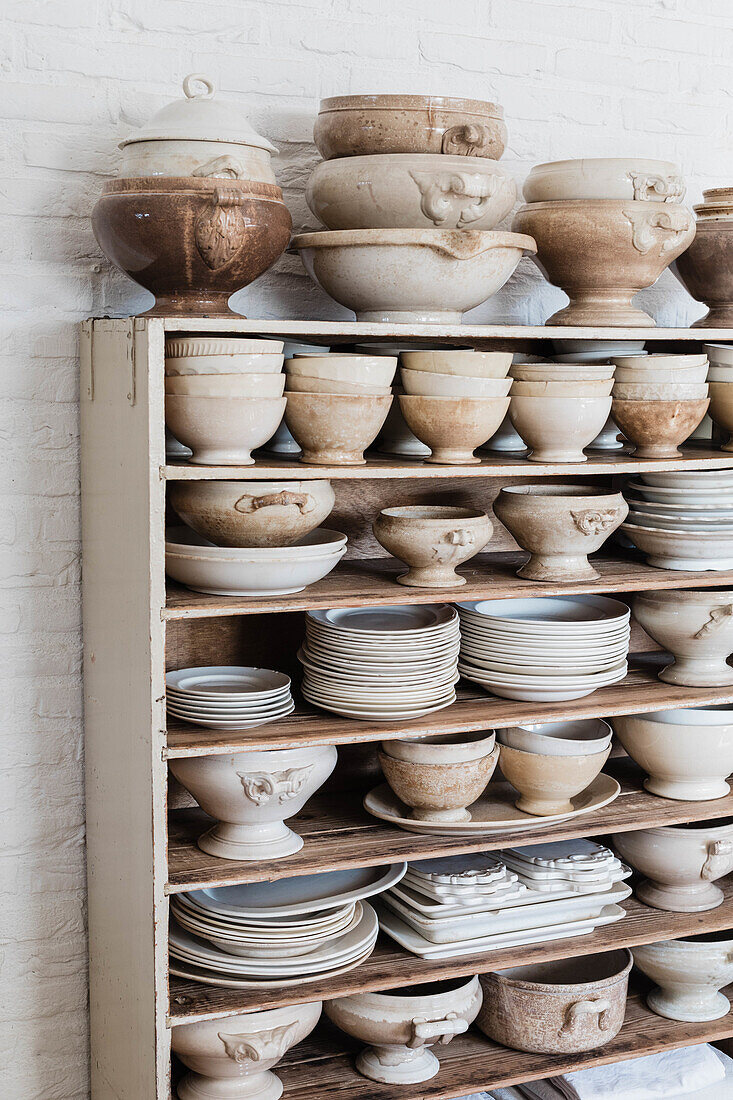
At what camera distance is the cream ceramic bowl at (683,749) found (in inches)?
76.5

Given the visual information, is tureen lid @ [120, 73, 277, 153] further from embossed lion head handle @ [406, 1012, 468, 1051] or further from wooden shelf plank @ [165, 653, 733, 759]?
embossed lion head handle @ [406, 1012, 468, 1051]

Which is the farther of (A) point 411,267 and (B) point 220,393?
(A) point 411,267

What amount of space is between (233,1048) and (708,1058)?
3.08 ft

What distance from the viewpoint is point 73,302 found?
5.87ft

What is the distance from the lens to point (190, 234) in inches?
60.9

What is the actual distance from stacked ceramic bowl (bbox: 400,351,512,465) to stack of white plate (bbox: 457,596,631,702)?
0.88ft

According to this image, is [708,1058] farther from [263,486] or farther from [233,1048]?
[263,486]

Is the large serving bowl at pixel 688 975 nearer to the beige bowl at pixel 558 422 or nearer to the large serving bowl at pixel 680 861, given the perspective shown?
the large serving bowl at pixel 680 861

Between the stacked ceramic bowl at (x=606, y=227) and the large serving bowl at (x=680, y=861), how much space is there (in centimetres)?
88

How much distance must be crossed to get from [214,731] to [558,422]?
0.68 m

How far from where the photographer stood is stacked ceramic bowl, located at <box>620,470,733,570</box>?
1.88 metres

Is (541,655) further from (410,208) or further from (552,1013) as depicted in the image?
(410,208)

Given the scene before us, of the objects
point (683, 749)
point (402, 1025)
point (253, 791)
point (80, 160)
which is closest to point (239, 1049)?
point (402, 1025)

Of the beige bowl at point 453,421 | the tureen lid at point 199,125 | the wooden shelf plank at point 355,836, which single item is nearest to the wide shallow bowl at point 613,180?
the beige bowl at point 453,421
